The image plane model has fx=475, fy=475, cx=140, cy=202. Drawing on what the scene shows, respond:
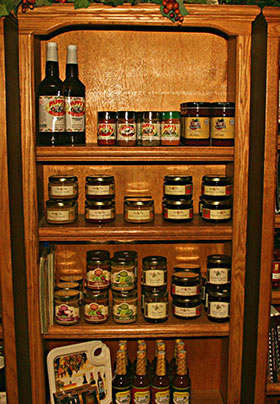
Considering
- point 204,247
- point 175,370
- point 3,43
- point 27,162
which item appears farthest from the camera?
point 204,247

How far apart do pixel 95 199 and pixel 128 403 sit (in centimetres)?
81

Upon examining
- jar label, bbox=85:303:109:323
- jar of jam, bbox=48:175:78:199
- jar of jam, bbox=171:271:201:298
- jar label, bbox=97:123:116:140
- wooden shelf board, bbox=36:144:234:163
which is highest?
jar label, bbox=97:123:116:140

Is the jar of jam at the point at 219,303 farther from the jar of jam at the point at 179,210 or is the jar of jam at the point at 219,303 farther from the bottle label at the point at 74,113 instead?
the bottle label at the point at 74,113

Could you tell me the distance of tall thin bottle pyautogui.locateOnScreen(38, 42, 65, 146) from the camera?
5.53 ft

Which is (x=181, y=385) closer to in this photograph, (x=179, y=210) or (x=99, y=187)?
(x=179, y=210)

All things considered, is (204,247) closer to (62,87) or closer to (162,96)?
(162,96)

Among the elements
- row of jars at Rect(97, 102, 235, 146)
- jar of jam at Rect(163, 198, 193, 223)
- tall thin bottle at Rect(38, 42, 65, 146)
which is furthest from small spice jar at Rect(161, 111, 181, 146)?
tall thin bottle at Rect(38, 42, 65, 146)

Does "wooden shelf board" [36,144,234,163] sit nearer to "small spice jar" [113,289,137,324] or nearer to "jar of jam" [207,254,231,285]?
"jar of jam" [207,254,231,285]

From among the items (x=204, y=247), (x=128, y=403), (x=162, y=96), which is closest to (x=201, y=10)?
(x=162, y=96)

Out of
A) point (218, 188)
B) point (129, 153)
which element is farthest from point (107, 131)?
point (218, 188)

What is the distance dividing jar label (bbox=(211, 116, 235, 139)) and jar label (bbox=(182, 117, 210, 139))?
0.11ft

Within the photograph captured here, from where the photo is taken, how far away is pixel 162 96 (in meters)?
1.96

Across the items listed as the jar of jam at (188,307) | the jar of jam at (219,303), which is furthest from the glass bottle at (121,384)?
the jar of jam at (219,303)

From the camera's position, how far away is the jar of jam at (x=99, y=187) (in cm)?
176
